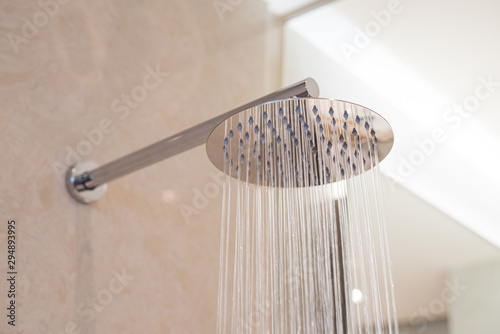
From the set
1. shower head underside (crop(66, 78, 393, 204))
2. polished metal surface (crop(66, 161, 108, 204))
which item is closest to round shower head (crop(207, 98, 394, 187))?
shower head underside (crop(66, 78, 393, 204))

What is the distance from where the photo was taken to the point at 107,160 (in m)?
1.60

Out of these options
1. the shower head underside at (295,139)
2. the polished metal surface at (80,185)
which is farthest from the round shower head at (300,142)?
the polished metal surface at (80,185)

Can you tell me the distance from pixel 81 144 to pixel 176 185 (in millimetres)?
333

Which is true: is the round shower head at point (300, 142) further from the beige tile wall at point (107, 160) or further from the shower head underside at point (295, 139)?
the beige tile wall at point (107, 160)

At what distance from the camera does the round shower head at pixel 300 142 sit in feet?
3.38

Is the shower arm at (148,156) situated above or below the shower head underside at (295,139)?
above

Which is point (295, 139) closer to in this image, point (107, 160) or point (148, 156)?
point (148, 156)

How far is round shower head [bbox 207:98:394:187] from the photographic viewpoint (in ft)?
3.38

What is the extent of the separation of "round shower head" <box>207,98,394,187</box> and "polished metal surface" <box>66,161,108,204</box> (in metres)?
0.45

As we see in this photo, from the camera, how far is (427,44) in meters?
1.97

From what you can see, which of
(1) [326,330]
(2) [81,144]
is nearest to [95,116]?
(2) [81,144]

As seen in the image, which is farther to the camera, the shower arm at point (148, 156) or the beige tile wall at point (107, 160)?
the beige tile wall at point (107, 160)

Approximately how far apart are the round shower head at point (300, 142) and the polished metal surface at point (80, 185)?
447mm

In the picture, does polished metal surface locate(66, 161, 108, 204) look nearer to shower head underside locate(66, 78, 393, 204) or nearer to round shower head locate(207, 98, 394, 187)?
shower head underside locate(66, 78, 393, 204)
